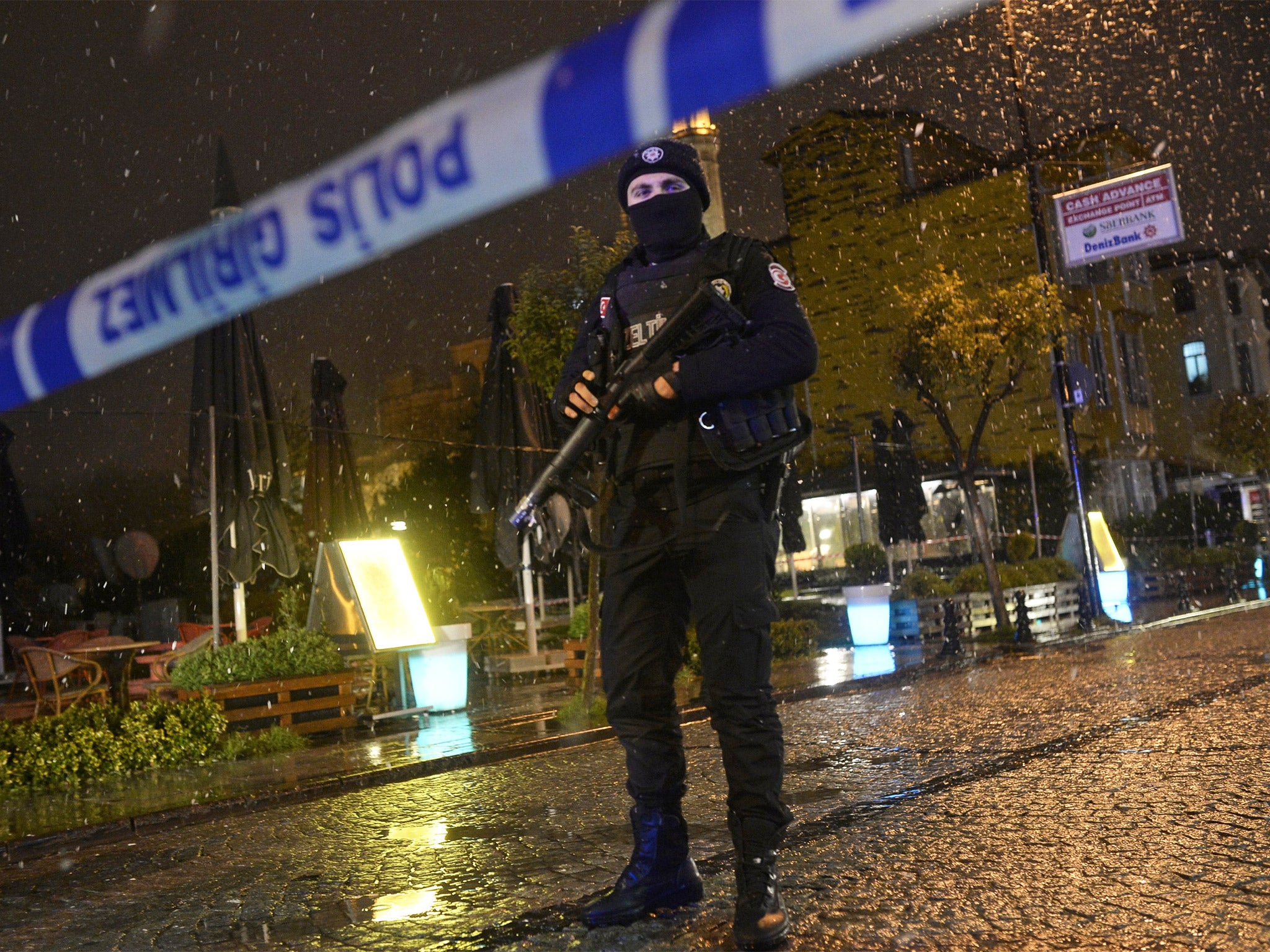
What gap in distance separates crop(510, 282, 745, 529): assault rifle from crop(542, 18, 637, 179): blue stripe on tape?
0.50m

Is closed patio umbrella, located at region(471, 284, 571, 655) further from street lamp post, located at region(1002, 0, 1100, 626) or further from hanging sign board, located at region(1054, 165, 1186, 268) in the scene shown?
hanging sign board, located at region(1054, 165, 1186, 268)

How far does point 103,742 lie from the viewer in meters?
8.68

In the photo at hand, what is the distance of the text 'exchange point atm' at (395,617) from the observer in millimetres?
10758

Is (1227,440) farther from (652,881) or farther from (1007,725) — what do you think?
(652,881)

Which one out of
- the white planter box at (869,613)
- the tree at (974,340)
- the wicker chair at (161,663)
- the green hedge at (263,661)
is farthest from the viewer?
the tree at (974,340)

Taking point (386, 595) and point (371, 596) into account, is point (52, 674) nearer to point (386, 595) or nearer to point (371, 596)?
point (371, 596)

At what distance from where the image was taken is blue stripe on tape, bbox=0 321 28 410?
4160 millimetres

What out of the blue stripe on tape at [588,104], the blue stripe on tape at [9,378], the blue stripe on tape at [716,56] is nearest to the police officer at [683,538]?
the blue stripe on tape at [588,104]

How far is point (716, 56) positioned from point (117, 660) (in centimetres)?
1132

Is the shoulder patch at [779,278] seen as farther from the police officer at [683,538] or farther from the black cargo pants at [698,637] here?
the black cargo pants at [698,637]

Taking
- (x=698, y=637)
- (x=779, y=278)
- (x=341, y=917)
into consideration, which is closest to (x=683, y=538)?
(x=698, y=637)

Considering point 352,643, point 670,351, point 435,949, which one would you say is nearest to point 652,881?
point 435,949

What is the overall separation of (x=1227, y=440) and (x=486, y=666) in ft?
86.4

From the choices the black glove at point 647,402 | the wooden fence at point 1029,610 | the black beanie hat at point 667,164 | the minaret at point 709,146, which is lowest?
the wooden fence at point 1029,610
